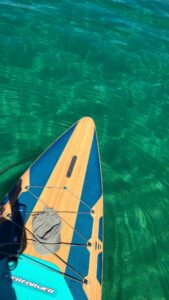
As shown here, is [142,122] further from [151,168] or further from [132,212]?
[132,212]

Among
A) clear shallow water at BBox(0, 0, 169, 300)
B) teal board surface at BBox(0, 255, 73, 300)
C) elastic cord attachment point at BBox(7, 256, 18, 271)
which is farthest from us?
clear shallow water at BBox(0, 0, 169, 300)

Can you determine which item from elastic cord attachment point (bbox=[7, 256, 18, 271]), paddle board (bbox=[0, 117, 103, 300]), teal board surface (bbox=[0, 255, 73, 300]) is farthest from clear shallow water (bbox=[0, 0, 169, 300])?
elastic cord attachment point (bbox=[7, 256, 18, 271])

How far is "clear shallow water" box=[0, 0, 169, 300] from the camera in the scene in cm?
717

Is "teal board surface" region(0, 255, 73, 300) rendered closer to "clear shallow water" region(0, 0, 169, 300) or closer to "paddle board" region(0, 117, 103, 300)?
"paddle board" region(0, 117, 103, 300)

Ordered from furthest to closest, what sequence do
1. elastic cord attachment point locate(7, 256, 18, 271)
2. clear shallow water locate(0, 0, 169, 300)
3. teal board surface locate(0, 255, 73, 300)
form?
1. clear shallow water locate(0, 0, 169, 300)
2. elastic cord attachment point locate(7, 256, 18, 271)
3. teal board surface locate(0, 255, 73, 300)

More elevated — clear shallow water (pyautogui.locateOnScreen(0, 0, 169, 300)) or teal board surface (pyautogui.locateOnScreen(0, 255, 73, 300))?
clear shallow water (pyautogui.locateOnScreen(0, 0, 169, 300))

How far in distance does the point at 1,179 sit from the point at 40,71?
5.18m

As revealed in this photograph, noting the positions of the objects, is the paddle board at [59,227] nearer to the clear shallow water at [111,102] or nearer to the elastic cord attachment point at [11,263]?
the elastic cord attachment point at [11,263]

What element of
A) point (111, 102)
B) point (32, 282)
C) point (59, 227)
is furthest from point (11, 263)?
point (111, 102)

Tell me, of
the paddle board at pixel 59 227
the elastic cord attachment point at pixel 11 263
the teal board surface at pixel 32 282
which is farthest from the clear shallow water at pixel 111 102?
the elastic cord attachment point at pixel 11 263

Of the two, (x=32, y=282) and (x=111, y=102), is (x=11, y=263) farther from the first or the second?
(x=111, y=102)

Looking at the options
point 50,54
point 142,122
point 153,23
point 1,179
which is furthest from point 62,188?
point 153,23

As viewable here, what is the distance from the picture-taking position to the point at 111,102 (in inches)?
430

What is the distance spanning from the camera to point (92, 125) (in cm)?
844
